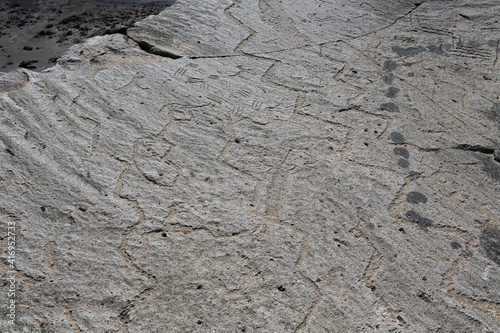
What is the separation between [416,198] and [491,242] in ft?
1.35

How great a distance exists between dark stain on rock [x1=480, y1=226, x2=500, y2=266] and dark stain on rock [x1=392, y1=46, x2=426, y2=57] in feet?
5.53

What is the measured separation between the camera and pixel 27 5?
6.02m

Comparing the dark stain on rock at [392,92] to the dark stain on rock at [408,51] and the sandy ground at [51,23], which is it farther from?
the sandy ground at [51,23]

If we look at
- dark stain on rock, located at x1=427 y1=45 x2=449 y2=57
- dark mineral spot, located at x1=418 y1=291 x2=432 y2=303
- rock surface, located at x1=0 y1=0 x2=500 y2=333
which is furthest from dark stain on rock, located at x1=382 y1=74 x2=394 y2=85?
dark mineral spot, located at x1=418 y1=291 x2=432 y2=303

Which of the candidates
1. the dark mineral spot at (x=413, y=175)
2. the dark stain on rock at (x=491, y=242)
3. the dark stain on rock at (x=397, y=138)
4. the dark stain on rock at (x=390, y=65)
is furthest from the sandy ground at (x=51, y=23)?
the dark stain on rock at (x=491, y=242)

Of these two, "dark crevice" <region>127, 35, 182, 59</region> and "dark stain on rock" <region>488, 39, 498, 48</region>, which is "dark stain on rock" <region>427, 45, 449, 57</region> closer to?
"dark stain on rock" <region>488, 39, 498, 48</region>

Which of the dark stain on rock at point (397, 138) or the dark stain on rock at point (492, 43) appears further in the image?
the dark stain on rock at point (492, 43)

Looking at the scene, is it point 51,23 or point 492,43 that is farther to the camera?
point 51,23

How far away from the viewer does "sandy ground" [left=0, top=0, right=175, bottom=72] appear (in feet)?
16.3

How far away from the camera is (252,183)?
95.7 inches

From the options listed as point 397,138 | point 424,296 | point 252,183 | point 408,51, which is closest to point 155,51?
→ point 252,183

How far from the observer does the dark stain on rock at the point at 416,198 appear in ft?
7.84

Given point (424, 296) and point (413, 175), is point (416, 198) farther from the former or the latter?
point (424, 296)

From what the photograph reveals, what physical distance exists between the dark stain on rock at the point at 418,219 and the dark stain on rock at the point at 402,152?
437mm
